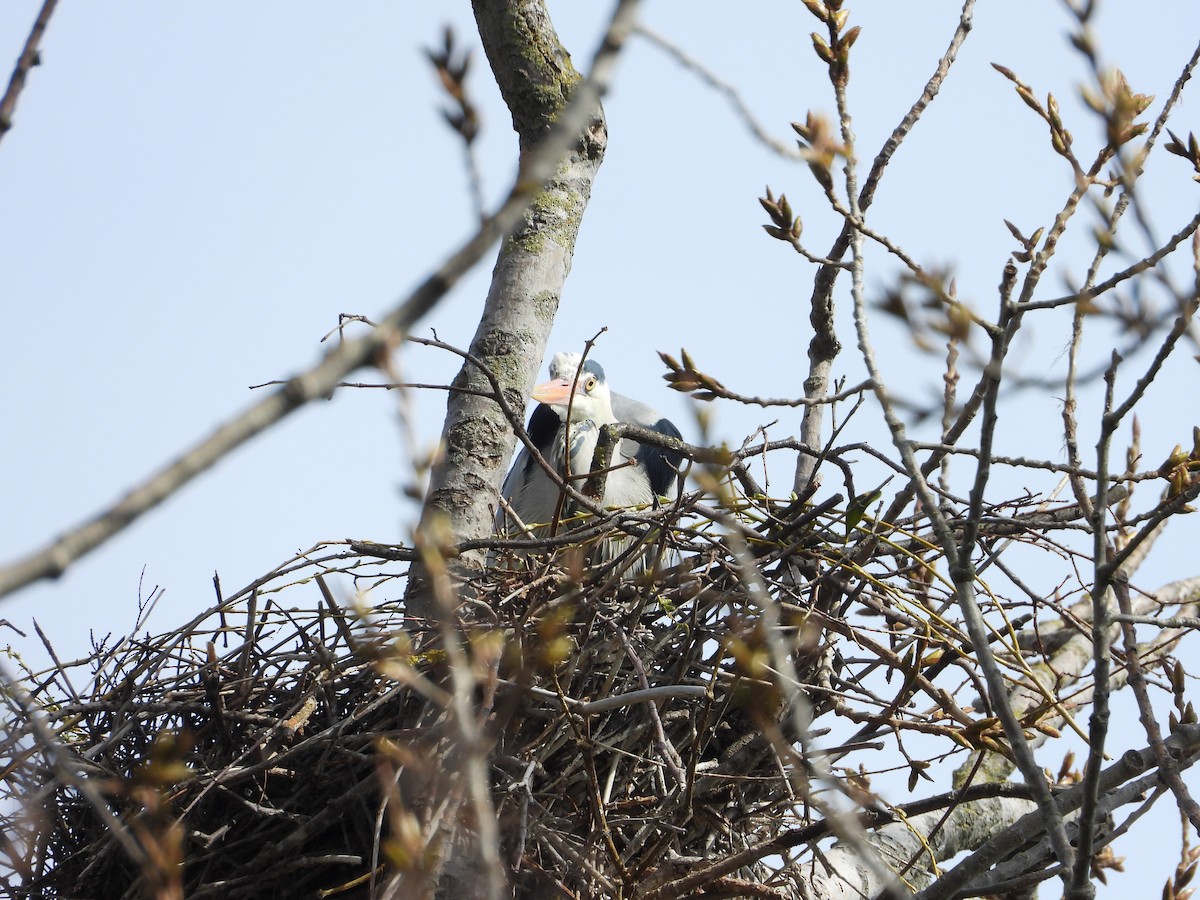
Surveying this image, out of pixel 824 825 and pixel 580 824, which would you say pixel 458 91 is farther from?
pixel 580 824

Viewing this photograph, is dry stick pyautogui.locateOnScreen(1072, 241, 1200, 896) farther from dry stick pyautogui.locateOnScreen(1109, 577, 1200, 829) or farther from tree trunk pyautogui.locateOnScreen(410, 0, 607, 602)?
tree trunk pyautogui.locateOnScreen(410, 0, 607, 602)

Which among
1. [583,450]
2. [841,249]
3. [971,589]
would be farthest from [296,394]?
[583,450]

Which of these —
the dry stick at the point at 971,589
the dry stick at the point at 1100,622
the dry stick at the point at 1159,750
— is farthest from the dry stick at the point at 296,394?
the dry stick at the point at 1159,750

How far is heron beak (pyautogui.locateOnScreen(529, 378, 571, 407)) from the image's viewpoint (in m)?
4.03

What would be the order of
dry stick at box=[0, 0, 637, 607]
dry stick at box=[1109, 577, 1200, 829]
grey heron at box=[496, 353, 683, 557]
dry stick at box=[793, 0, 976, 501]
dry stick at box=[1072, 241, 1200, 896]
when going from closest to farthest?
dry stick at box=[0, 0, 637, 607] → dry stick at box=[1072, 241, 1200, 896] → dry stick at box=[1109, 577, 1200, 829] → dry stick at box=[793, 0, 976, 501] → grey heron at box=[496, 353, 683, 557]

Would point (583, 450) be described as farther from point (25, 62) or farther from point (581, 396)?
point (25, 62)

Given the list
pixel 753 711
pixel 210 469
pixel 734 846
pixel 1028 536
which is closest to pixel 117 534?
pixel 210 469

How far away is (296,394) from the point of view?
0.86m

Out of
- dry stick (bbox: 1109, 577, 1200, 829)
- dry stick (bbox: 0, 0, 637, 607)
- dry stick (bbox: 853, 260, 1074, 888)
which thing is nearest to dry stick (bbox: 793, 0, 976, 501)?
dry stick (bbox: 853, 260, 1074, 888)

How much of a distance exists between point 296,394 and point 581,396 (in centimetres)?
328

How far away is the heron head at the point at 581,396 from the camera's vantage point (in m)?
4.05

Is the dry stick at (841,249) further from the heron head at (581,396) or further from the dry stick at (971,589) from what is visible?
the heron head at (581,396)

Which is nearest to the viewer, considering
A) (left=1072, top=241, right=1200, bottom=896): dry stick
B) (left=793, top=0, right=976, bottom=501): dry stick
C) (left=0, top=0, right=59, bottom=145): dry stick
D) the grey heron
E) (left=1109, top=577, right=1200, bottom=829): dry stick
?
(left=0, top=0, right=59, bottom=145): dry stick

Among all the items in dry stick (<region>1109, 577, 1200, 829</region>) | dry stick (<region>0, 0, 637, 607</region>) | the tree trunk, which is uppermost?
the tree trunk
